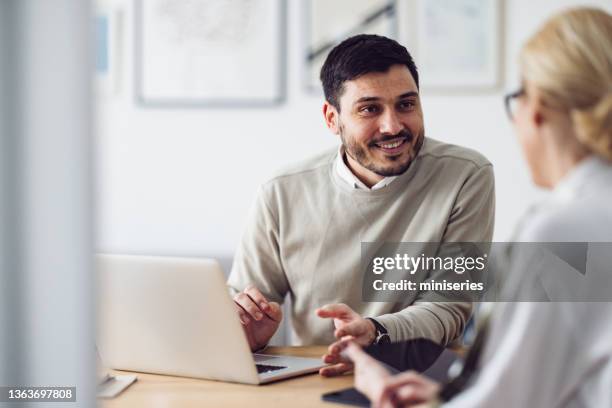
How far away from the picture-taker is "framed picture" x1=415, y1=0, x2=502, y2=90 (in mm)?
2686

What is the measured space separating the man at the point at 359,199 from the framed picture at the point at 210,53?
1066mm

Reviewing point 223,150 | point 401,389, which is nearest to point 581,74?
point 401,389

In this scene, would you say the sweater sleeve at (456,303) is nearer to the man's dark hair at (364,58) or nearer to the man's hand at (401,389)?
the man's dark hair at (364,58)

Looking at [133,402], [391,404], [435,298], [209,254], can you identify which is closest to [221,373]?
[133,402]

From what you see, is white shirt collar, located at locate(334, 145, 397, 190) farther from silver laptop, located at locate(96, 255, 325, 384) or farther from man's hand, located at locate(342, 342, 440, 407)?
man's hand, located at locate(342, 342, 440, 407)

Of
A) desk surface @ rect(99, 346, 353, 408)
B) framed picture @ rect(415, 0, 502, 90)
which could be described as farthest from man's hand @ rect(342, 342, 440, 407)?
framed picture @ rect(415, 0, 502, 90)

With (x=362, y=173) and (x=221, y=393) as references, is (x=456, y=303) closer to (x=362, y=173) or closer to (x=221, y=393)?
(x=362, y=173)

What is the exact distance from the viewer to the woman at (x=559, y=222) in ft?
2.69

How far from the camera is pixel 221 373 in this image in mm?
1302

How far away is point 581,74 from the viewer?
0.87 meters

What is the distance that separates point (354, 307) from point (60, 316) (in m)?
1.27

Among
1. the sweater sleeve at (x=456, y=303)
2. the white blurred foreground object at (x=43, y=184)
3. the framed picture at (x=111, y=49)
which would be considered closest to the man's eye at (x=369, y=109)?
the sweater sleeve at (x=456, y=303)

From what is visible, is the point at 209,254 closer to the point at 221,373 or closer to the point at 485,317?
the point at 221,373

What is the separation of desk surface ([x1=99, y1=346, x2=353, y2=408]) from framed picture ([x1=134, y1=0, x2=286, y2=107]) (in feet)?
5.75
